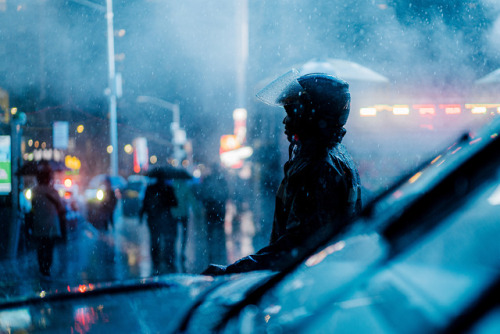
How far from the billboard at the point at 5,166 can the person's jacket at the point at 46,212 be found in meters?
1.27

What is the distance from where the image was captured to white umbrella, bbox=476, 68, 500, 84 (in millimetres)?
4418

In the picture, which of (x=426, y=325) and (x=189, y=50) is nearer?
(x=426, y=325)

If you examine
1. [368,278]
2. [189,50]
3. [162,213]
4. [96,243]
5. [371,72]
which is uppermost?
[189,50]

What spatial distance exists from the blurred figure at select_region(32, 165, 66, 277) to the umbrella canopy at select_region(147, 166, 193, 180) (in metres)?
1.11

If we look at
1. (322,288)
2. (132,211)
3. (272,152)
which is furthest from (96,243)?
(322,288)

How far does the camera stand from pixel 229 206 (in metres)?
12.1

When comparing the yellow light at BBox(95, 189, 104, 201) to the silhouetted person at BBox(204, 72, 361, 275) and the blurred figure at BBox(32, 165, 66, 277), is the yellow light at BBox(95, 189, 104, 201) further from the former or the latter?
the silhouetted person at BBox(204, 72, 361, 275)

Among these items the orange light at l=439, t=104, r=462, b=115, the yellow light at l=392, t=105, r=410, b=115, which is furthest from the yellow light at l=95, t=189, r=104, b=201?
the orange light at l=439, t=104, r=462, b=115

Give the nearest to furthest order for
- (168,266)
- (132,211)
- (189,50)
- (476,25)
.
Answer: (476,25), (168,266), (189,50), (132,211)

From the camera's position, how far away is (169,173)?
209 inches

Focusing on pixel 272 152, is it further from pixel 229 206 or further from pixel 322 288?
pixel 322 288

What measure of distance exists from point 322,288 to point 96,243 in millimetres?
6975

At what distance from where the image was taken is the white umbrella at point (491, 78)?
4.42 m

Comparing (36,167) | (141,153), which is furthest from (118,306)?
(141,153)
